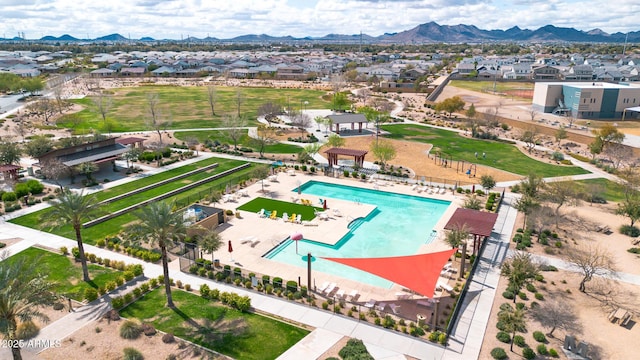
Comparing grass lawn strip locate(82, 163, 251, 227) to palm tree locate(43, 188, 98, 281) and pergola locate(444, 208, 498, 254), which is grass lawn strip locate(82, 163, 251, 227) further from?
pergola locate(444, 208, 498, 254)

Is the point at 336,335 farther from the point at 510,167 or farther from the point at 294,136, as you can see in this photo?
the point at 294,136

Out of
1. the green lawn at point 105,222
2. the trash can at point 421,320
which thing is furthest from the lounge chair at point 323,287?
the green lawn at point 105,222

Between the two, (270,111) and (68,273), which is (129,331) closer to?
(68,273)

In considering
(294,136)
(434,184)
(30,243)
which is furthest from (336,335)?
(294,136)

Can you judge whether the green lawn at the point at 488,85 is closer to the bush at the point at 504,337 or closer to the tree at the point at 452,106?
the tree at the point at 452,106

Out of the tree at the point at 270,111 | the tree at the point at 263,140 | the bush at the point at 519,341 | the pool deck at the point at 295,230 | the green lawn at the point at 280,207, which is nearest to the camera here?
the bush at the point at 519,341

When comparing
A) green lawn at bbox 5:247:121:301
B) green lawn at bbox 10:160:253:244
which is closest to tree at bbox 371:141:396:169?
green lawn at bbox 10:160:253:244
